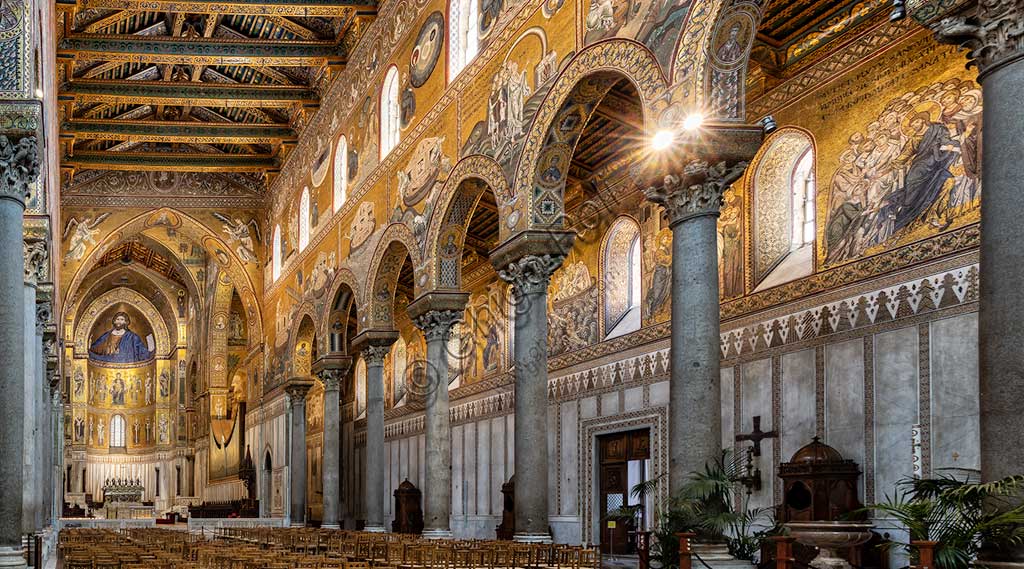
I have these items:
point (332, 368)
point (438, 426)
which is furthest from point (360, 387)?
point (438, 426)

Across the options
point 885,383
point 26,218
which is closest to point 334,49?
point 26,218

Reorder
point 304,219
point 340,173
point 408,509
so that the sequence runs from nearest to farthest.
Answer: point 340,173, point 408,509, point 304,219

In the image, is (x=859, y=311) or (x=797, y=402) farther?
(x=797, y=402)

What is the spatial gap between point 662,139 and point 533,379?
211 inches

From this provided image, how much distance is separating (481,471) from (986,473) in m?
21.9

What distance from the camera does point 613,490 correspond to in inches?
894

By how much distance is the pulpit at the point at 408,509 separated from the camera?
3278 centimetres

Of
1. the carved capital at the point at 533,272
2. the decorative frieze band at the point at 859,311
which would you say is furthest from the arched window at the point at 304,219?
the decorative frieze band at the point at 859,311

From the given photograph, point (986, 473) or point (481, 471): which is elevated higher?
point (986, 473)

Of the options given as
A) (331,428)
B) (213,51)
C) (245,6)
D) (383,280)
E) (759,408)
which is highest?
(245,6)

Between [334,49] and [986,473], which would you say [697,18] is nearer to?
[986,473]

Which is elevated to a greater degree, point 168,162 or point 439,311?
point 168,162

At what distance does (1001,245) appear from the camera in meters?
7.78

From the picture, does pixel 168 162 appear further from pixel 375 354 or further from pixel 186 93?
pixel 375 354
